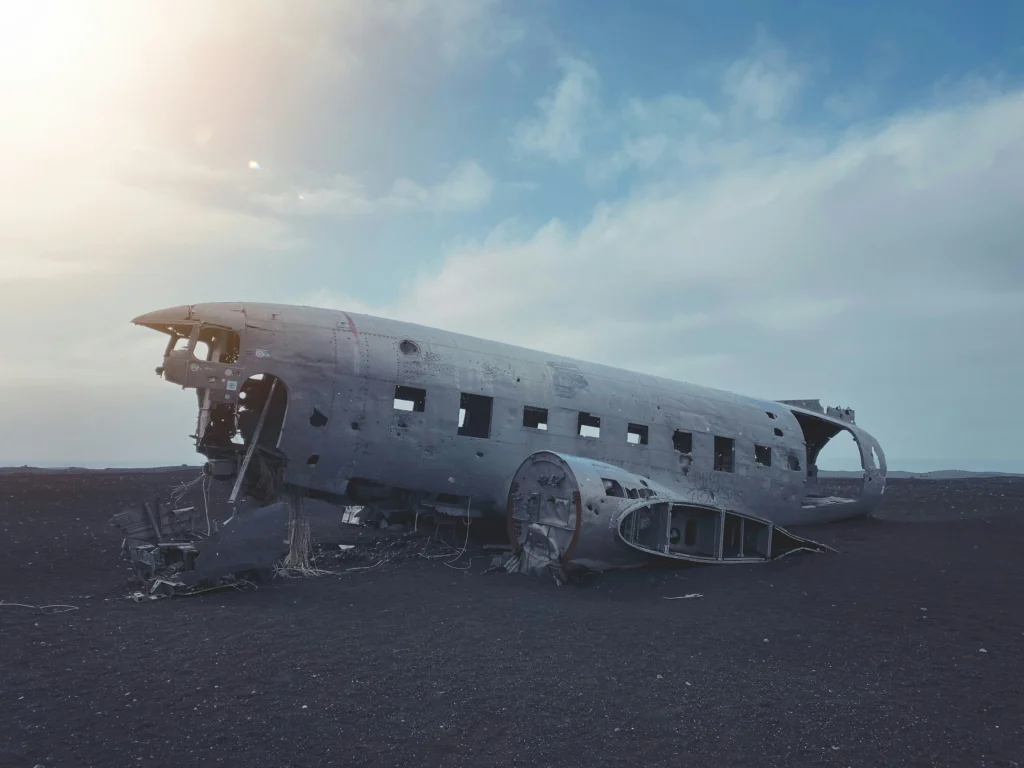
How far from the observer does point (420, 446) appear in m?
14.2

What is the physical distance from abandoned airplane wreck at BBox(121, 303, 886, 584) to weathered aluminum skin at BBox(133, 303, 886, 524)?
38 mm

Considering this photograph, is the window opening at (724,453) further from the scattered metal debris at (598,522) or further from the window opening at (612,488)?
the window opening at (612,488)

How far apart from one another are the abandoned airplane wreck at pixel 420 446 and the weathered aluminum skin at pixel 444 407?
0.04m

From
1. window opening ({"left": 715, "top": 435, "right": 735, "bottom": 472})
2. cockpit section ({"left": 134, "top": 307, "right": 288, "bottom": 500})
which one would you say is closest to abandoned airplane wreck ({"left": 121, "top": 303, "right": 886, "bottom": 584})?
cockpit section ({"left": 134, "top": 307, "right": 288, "bottom": 500})

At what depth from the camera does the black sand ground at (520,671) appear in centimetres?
584

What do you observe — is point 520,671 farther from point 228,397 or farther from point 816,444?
point 816,444

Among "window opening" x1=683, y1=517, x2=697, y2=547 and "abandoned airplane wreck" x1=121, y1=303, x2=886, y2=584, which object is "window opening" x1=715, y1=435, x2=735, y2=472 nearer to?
"abandoned airplane wreck" x1=121, y1=303, x2=886, y2=584

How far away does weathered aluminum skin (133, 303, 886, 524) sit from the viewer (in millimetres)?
13109

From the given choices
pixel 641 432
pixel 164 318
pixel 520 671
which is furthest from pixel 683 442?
pixel 164 318

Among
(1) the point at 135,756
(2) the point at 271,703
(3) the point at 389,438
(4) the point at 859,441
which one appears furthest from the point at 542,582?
(4) the point at 859,441

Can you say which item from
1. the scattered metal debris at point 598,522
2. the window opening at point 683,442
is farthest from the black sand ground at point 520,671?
the window opening at point 683,442

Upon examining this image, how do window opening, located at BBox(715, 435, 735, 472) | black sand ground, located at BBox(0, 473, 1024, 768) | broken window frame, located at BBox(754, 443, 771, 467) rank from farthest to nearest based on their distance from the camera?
broken window frame, located at BBox(754, 443, 771, 467), window opening, located at BBox(715, 435, 735, 472), black sand ground, located at BBox(0, 473, 1024, 768)

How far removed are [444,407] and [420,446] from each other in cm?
104

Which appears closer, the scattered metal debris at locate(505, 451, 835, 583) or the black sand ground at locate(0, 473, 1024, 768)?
the black sand ground at locate(0, 473, 1024, 768)
